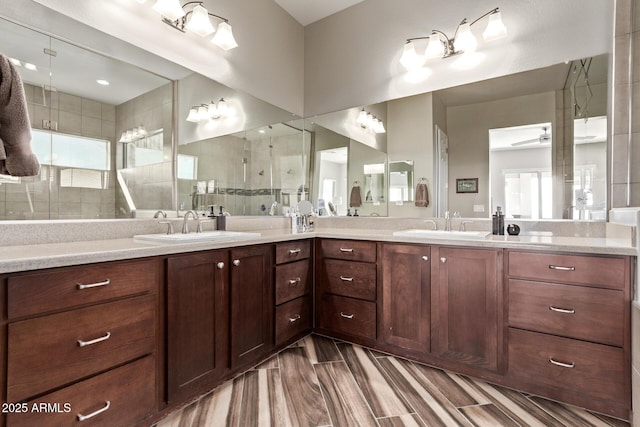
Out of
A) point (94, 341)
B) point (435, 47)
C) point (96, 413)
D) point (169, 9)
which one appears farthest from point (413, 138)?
point (96, 413)

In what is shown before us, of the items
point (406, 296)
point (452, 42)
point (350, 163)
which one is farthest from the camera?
point (350, 163)

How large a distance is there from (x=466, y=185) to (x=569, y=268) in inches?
37.9

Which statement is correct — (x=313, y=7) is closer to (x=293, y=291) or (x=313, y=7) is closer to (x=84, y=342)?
(x=293, y=291)

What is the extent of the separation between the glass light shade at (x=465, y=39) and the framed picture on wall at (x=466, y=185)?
97cm

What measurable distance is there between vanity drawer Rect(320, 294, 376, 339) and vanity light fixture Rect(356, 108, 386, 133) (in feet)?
4.97

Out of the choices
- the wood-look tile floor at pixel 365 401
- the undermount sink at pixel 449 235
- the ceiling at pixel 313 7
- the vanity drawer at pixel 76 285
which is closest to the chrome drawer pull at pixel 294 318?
the wood-look tile floor at pixel 365 401

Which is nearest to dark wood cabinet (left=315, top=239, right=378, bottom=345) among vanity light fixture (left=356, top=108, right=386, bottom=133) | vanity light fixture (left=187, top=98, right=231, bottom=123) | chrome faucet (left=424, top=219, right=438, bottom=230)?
chrome faucet (left=424, top=219, right=438, bottom=230)

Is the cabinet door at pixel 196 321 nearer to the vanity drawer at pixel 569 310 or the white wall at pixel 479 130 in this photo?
the vanity drawer at pixel 569 310

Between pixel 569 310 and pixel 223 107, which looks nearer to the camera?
pixel 569 310

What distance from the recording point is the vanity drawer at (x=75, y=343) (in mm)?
1022

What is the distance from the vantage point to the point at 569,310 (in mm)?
1596

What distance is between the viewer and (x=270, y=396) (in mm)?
1707

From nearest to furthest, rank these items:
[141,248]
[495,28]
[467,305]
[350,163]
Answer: [141,248]
[467,305]
[495,28]
[350,163]

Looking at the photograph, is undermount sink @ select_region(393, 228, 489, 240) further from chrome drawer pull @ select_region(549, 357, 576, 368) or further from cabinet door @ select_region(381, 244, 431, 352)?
chrome drawer pull @ select_region(549, 357, 576, 368)
